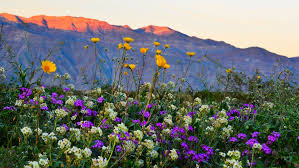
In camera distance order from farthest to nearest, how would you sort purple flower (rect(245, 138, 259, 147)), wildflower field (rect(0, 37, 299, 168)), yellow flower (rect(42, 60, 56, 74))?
purple flower (rect(245, 138, 259, 147)) < wildflower field (rect(0, 37, 299, 168)) < yellow flower (rect(42, 60, 56, 74))

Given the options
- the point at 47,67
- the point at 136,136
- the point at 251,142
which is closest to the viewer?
the point at 47,67

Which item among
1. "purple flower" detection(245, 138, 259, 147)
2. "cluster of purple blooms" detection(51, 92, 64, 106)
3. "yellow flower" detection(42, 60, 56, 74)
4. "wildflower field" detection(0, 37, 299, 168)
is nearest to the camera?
"yellow flower" detection(42, 60, 56, 74)

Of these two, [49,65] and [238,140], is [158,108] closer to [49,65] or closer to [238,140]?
[238,140]

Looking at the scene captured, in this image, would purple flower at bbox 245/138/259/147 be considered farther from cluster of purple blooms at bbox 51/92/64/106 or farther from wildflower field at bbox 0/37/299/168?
cluster of purple blooms at bbox 51/92/64/106

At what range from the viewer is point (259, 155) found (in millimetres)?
3887

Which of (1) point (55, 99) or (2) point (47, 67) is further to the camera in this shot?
(1) point (55, 99)

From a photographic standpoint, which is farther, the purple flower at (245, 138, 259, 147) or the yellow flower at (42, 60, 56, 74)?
the purple flower at (245, 138, 259, 147)

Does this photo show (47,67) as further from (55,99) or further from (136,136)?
(55,99)

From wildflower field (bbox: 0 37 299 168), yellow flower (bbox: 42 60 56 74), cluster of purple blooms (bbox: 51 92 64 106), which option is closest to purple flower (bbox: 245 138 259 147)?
wildflower field (bbox: 0 37 299 168)

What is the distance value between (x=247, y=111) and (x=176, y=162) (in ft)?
6.72

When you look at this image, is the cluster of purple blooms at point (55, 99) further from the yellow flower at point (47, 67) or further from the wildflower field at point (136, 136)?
the yellow flower at point (47, 67)

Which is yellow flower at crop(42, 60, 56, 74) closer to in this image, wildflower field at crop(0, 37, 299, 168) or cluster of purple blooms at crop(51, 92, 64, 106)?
wildflower field at crop(0, 37, 299, 168)

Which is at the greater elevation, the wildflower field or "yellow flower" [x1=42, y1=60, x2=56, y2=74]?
"yellow flower" [x1=42, y1=60, x2=56, y2=74]

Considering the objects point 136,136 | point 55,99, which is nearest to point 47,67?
→ point 136,136
